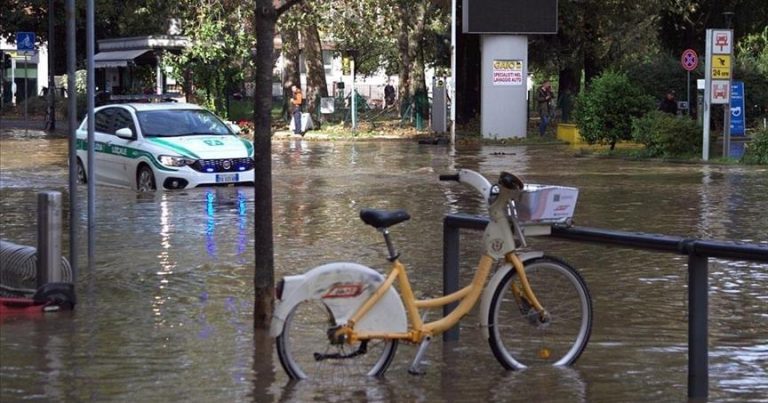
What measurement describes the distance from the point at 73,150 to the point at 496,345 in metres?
4.14

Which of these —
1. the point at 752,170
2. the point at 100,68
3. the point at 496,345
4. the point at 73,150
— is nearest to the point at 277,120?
the point at 100,68

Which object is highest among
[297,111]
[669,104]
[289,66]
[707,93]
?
[289,66]

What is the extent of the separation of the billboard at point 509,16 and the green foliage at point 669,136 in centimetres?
880

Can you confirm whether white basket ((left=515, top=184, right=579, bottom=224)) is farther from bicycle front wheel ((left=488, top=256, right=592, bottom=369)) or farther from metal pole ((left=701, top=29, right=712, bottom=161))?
metal pole ((left=701, top=29, right=712, bottom=161))

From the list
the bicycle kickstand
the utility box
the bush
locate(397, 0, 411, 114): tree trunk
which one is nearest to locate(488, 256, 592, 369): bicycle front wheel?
the bicycle kickstand

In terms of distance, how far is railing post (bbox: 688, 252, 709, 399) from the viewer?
6680mm

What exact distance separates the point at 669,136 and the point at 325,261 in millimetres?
18263

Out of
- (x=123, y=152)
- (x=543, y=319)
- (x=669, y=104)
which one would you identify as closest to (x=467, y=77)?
(x=669, y=104)

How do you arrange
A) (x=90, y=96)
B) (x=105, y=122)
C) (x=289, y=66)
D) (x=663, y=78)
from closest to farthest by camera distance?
1. (x=90, y=96)
2. (x=105, y=122)
3. (x=663, y=78)
4. (x=289, y=66)

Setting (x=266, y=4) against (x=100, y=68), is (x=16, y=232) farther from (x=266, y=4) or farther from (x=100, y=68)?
(x=100, y=68)

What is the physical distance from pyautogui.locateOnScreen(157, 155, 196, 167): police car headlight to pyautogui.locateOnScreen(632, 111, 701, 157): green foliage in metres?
12.9

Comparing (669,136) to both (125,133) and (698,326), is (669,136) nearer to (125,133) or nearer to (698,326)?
(125,133)

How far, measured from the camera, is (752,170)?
25.0 m

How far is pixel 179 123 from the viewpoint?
2122 cm
